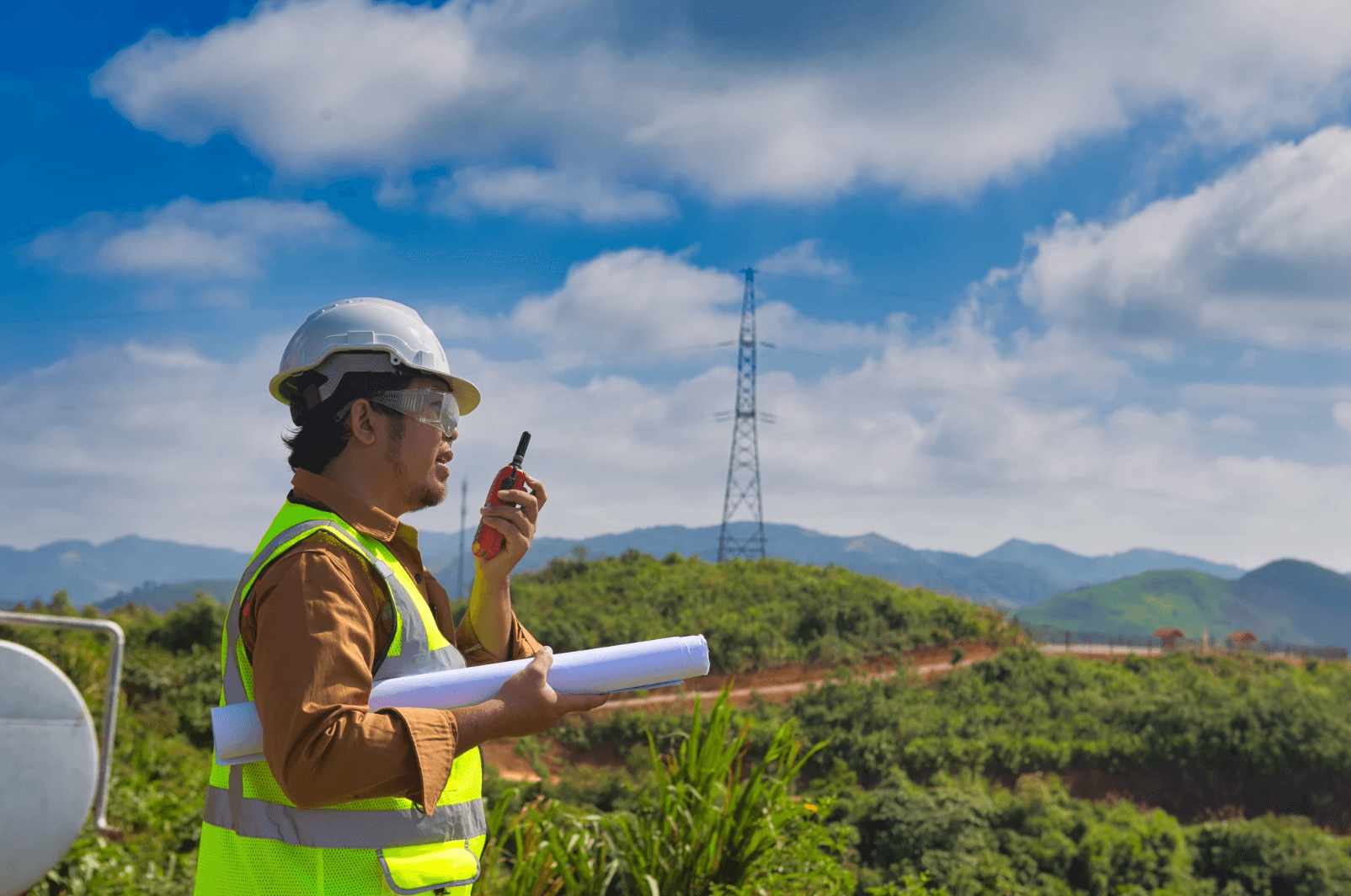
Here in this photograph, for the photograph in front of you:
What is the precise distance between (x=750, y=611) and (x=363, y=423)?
2440cm

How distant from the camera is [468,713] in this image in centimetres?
173

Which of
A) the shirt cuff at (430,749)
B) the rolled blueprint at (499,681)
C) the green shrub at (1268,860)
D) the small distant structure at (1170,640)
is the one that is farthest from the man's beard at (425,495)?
the small distant structure at (1170,640)

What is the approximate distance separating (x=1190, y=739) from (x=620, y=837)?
11936 millimetres

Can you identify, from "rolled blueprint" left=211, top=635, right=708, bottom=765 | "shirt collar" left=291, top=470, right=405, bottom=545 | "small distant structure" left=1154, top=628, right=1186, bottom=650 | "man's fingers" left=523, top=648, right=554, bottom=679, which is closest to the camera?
"rolled blueprint" left=211, top=635, right=708, bottom=765

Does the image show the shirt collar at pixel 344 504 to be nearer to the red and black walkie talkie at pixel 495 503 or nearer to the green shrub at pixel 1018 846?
the red and black walkie talkie at pixel 495 503

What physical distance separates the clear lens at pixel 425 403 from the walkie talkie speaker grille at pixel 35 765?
11.2 feet

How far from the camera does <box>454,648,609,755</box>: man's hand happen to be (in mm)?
1727

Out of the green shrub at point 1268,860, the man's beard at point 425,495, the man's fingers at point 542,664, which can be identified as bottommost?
the green shrub at point 1268,860

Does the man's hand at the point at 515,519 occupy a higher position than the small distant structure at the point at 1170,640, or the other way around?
the man's hand at the point at 515,519

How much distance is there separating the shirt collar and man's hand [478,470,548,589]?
0.84 ft

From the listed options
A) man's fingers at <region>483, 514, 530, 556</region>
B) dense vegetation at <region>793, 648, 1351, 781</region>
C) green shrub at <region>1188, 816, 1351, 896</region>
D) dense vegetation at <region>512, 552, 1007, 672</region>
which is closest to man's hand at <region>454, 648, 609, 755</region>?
man's fingers at <region>483, 514, 530, 556</region>

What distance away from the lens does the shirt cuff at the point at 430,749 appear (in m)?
1.61

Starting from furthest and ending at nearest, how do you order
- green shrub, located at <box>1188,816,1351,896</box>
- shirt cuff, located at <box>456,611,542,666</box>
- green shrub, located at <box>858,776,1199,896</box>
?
1. green shrub, located at <box>1188,816,1351,896</box>
2. green shrub, located at <box>858,776,1199,896</box>
3. shirt cuff, located at <box>456,611,542,666</box>

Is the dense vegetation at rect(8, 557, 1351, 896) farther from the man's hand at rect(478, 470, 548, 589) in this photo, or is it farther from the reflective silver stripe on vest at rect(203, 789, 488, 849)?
the reflective silver stripe on vest at rect(203, 789, 488, 849)
